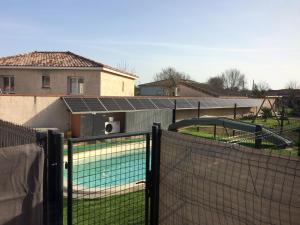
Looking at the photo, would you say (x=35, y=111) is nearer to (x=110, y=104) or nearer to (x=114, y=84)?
(x=110, y=104)

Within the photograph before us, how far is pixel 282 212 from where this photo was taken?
323cm

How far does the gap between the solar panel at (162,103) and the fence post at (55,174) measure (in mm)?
22903

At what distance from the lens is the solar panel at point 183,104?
2929cm

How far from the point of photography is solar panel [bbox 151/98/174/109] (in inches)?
1072

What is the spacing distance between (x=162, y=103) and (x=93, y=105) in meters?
7.29

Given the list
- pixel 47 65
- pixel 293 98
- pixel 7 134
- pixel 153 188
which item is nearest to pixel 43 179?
pixel 153 188

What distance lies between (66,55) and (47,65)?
426cm

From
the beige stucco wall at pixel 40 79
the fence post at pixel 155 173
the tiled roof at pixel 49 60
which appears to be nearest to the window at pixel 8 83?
the beige stucco wall at pixel 40 79

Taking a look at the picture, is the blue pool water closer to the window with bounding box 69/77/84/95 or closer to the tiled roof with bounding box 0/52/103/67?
the window with bounding box 69/77/84/95

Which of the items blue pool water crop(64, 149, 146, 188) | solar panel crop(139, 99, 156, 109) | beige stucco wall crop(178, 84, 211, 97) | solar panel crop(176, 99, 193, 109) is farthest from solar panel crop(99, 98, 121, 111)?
beige stucco wall crop(178, 84, 211, 97)

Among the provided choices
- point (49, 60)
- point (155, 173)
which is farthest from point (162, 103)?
point (155, 173)

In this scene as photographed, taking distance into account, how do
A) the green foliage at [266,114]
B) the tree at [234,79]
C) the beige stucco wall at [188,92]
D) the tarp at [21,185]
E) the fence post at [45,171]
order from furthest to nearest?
1. the tree at [234,79]
2. the beige stucco wall at [188,92]
3. the green foliage at [266,114]
4. the fence post at [45,171]
5. the tarp at [21,185]

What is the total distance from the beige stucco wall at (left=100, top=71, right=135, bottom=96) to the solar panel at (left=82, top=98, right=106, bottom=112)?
234 inches

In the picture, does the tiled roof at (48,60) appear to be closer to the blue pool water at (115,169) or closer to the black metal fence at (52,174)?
the blue pool water at (115,169)
